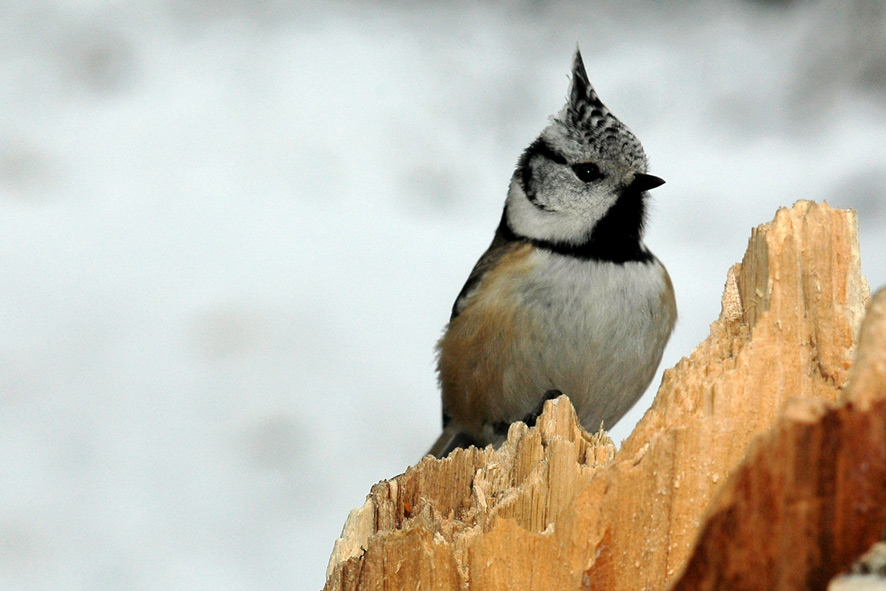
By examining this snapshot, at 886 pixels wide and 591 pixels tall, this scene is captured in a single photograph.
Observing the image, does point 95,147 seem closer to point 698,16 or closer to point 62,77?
point 62,77

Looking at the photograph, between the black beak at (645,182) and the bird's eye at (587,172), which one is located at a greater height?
the bird's eye at (587,172)

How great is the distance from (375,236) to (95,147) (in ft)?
4.09

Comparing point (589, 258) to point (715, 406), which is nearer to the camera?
point (715, 406)

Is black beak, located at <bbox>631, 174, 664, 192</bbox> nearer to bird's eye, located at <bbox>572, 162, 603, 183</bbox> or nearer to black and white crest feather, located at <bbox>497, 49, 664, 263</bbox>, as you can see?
black and white crest feather, located at <bbox>497, 49, 664, 263</bbox>

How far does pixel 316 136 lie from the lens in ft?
13.6

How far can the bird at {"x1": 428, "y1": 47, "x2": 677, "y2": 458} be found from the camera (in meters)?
2.92

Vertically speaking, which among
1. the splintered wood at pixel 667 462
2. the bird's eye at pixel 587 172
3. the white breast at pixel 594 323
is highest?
the bird's eye at pixel 587 172

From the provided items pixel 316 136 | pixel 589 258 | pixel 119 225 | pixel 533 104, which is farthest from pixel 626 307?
pixel 119 225

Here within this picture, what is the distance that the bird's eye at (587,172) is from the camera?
3074mm

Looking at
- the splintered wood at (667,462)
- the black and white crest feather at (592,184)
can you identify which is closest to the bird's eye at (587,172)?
the black and white crest feather at (592,184)

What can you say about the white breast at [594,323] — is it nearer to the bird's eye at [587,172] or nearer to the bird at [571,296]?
the bird at [571,296]

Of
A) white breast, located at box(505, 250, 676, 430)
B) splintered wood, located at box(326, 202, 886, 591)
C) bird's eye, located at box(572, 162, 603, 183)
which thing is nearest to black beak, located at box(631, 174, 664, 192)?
bird's eye, located at box(572, 162, 603, 183)

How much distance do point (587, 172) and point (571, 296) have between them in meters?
0.45

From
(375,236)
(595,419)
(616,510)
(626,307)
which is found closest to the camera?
(616,510)
